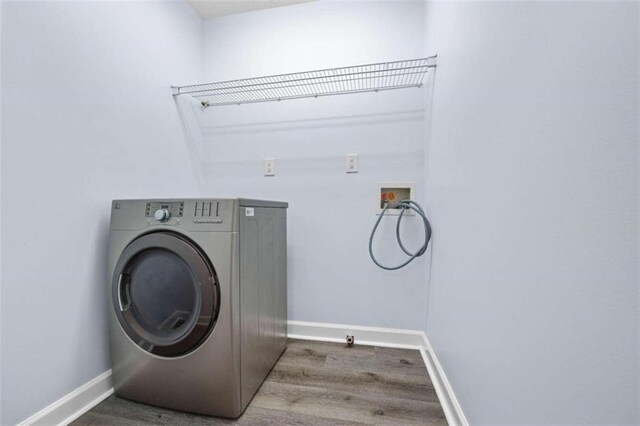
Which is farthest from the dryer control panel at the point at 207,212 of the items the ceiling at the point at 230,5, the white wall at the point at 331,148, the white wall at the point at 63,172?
the ceiling at the point at 230,5

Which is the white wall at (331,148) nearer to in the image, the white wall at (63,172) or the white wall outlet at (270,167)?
the white wall outlet at (270,167)

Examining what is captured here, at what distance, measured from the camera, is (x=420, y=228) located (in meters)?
1.55

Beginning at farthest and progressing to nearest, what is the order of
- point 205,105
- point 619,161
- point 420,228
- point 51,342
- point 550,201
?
point 205,105
point 420,228
point 51,342
point 550,201
point 619,161

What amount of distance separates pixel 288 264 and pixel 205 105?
132 cm

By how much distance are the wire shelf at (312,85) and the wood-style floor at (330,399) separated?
1609mm

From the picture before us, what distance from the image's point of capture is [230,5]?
1.74 metres

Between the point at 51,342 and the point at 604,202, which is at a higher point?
the point at 604,202

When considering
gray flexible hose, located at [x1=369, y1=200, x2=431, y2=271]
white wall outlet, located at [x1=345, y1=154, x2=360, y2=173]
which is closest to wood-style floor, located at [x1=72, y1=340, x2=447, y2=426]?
gray flexible hose, located at [x1=369, y1=200, x2=431, y2=271]

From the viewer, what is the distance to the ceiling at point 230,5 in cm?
171

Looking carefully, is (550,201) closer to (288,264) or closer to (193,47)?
(288,264)

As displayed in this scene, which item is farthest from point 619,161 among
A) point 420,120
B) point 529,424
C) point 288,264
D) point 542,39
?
point 288,264

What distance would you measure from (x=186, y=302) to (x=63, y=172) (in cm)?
71

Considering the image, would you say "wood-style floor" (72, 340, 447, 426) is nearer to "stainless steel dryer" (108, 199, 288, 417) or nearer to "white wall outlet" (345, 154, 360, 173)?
"stainless steel dryer" (108, 199, 288, 417)

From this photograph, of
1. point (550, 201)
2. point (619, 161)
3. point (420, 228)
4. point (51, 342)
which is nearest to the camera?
point (619, 161)
